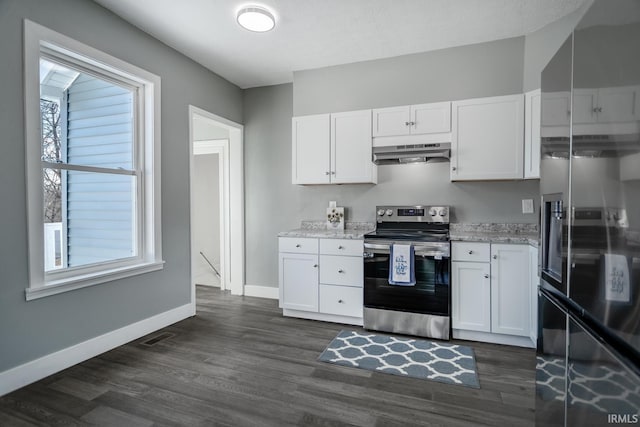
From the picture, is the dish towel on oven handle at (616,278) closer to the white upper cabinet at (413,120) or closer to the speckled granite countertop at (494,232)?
the speckled granite countertop at (494,232)

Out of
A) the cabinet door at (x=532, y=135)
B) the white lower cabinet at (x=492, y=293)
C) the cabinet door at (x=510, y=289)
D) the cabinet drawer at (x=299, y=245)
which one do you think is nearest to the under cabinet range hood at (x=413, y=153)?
the cabinet door at (x=532, y=135)

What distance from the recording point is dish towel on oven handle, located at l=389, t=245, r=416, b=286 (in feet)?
9.57

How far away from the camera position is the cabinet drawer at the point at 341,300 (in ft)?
10.5

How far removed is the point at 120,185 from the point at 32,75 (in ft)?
3.32

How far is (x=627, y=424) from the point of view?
2.55 ft

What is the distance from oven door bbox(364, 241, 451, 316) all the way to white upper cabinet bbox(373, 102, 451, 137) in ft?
3.83

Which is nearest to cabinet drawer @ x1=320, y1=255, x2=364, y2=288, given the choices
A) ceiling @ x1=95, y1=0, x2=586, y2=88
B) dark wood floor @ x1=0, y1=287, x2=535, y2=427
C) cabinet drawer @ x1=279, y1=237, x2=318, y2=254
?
cabinet drawer @ x1=279, y1=237, x2=318, y2=254

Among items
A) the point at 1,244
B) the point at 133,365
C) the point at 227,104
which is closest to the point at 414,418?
the point at 133,365

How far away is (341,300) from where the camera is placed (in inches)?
129

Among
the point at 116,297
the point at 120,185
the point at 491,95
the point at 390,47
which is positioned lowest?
the point at 116,297

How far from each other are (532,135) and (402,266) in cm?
161

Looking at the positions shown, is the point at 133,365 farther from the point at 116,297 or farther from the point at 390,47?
the point at 390,47

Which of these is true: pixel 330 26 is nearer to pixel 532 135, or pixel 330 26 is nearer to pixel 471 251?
pixel 532 135

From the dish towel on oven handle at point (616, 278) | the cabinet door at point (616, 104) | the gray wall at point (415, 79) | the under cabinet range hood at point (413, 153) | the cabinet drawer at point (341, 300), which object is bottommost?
the cabinet drawer at point (341, 300)
